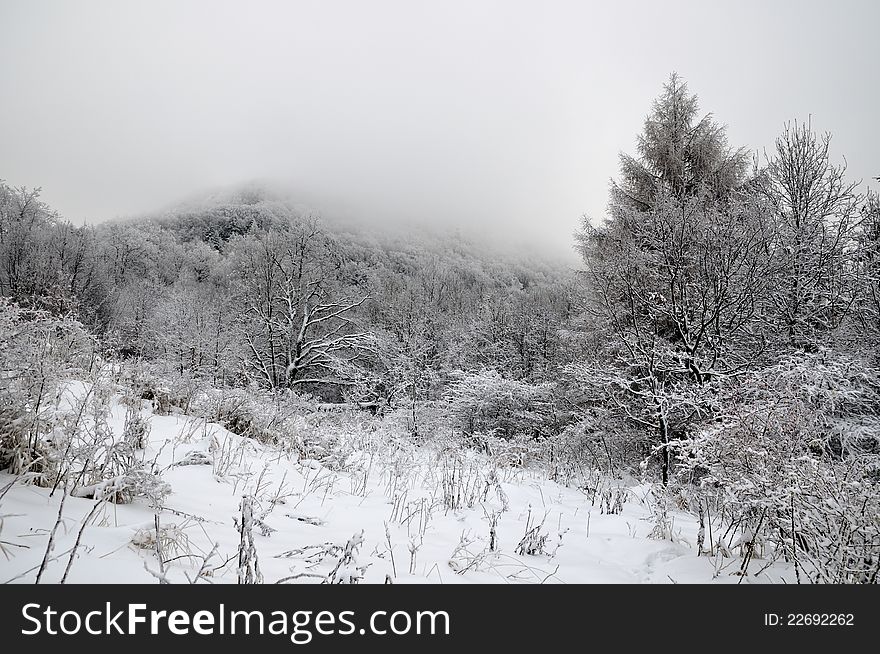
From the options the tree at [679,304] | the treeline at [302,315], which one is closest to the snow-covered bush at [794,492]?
the tree at [679,304]

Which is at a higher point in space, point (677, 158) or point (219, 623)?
point (677, 158)

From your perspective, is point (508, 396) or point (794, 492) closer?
point (794, 492)

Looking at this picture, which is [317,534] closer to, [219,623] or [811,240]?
[219,623]

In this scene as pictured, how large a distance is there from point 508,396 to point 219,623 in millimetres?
18339

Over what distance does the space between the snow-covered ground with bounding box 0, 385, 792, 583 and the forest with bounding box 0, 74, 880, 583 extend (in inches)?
1.2

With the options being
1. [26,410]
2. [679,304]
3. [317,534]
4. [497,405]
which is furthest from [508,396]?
[26,410]

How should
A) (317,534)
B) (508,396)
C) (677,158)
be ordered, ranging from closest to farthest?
(317,534), (677,158), (508,396)

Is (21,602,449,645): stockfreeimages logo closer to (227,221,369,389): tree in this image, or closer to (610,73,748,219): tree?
(610,73,748,219): tree

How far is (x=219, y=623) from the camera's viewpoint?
158 centimetres

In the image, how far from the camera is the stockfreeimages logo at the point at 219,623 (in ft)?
4.83

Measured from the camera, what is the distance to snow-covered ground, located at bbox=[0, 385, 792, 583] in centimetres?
179

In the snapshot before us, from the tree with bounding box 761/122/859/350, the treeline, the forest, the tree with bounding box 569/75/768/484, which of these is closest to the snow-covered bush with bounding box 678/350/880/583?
the forest

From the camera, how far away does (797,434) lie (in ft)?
9.84

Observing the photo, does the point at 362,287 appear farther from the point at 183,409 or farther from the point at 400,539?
the point at 400,539
